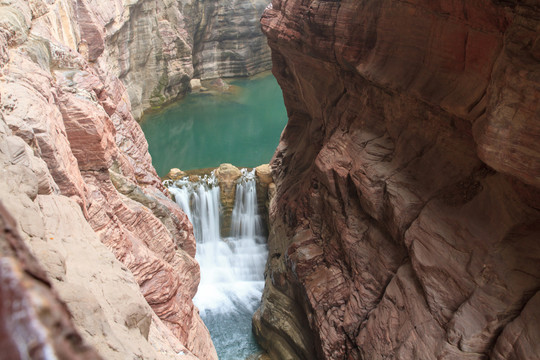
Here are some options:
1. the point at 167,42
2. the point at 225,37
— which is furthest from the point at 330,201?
the point at 225,37

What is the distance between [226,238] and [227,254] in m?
0.72

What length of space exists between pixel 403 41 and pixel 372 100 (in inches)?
58.7

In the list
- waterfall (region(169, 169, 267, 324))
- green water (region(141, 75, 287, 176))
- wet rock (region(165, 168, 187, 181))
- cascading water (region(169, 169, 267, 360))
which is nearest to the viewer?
cascading water (region(169, 169, 267, 360))

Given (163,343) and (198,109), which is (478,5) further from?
(198,109)

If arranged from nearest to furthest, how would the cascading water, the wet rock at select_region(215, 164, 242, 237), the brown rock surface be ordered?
the brown rock surface → the cascading water → the wet rock at select_region(215, 164, 242, 237)

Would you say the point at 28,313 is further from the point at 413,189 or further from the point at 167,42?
the point at 167,42

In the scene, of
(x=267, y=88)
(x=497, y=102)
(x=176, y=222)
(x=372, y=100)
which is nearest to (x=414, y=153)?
(x=372, y=100)

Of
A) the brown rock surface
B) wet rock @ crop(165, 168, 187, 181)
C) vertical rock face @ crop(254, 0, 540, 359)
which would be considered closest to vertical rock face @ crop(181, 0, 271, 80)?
wet rock @ crop(165, 168, 187, 181)

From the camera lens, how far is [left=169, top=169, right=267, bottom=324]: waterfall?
13344 mm

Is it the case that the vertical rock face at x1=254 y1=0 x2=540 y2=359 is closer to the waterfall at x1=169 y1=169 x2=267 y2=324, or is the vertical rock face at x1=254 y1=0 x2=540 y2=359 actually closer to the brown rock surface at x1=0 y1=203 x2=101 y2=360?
the waterfall at x1=169 y1=169 x2=267 y2=324

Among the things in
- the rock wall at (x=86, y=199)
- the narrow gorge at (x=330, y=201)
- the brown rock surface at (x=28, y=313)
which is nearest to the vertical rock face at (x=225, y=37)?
the narrow gorge at (x=330, y=201)

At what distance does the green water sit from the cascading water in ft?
15.7

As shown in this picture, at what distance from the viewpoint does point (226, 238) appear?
14.6 metres

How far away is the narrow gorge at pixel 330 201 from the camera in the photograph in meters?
3.41
